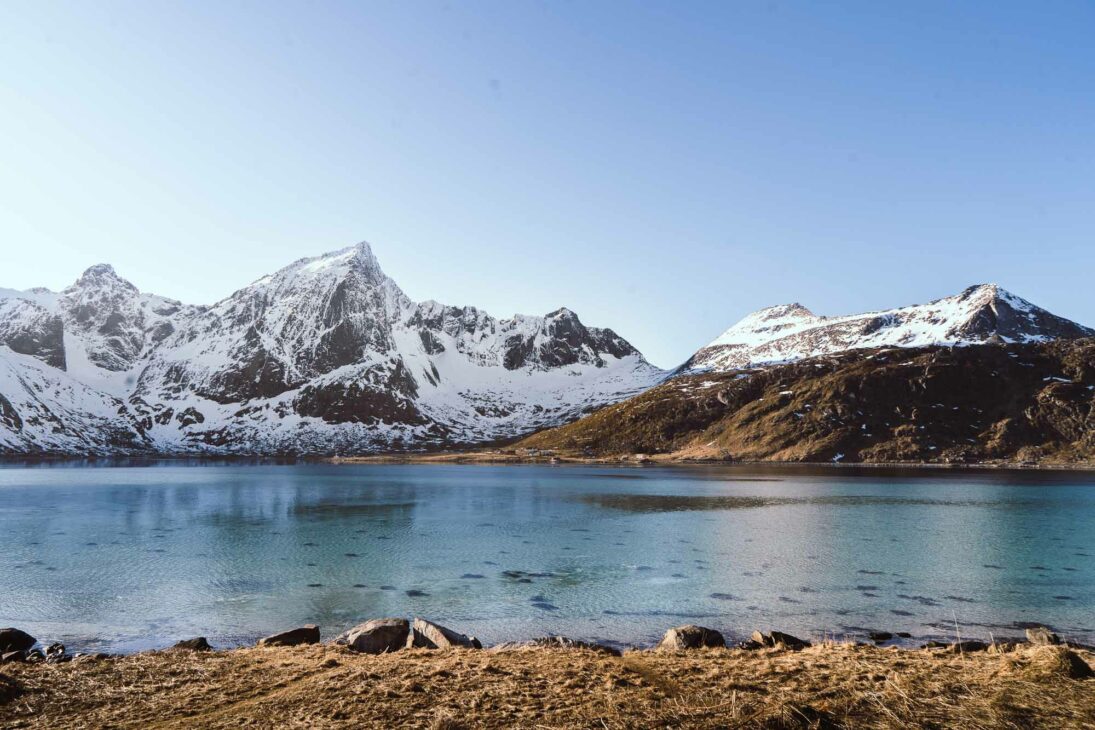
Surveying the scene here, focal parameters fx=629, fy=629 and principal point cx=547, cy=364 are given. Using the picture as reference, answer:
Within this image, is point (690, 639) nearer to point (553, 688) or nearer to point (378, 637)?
point (553, 688)

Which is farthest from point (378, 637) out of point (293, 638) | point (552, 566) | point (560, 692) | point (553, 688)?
point (552, 566)

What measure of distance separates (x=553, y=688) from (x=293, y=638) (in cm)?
1588

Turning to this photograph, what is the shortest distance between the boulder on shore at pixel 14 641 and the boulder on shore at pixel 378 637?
45.5ft

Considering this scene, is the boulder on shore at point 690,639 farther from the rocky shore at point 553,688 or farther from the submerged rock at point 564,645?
the submerged rock at point 564,645

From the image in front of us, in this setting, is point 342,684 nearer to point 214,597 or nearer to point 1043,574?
point 214,597

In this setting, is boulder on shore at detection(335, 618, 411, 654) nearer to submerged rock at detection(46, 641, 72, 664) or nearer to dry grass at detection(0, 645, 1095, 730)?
dry grass at detection(0, 645, 1095, 730)

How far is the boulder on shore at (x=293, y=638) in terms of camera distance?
93.3 feet

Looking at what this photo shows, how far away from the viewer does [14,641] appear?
92.8 feet

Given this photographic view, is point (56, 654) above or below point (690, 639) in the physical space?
below

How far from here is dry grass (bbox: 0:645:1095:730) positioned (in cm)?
1578

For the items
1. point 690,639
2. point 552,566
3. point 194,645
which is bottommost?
point 552,566

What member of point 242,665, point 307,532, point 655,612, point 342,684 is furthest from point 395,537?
point 342,684

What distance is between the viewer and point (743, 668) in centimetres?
2153

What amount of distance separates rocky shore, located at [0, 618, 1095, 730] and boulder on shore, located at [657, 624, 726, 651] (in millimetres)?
1014
